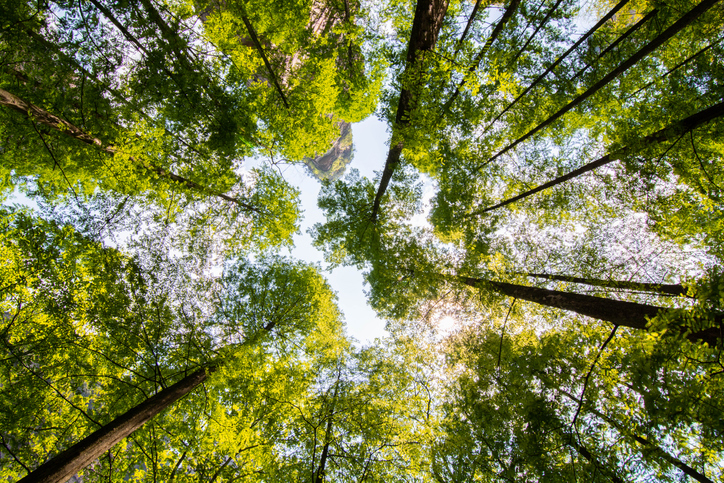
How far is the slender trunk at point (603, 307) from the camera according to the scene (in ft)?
10.3

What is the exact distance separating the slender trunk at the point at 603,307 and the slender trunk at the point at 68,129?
8932mm

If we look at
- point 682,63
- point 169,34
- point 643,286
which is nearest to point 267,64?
point 169,34

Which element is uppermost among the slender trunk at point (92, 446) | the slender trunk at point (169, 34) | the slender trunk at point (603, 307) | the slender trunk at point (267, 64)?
the slender trunk at point (267, 64)

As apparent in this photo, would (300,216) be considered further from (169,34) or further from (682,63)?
(682,63)

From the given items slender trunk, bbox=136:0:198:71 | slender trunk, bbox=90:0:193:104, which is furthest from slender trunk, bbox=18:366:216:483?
slender trunk, bbox=136:0:198:71

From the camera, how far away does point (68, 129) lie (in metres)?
5.70

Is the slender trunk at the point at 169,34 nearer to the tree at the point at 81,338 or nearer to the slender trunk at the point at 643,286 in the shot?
the tree at the point at 81,338

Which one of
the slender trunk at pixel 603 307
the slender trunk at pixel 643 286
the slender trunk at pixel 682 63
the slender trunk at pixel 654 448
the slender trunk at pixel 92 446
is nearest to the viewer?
the slender trunk at pixel 654 448

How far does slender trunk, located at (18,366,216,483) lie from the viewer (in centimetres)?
346

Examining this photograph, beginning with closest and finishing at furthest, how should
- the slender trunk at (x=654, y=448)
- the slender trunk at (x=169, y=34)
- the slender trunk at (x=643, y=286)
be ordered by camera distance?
1. the slender trunk at (x=654, y=448)
2. the slender trunk at (x=643, y=286)
3. the slender trunk at (x=169, y=34)

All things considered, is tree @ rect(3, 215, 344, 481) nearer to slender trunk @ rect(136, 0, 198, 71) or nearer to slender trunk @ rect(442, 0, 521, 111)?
slender trunk @ rect(136, 0, 198, 71)

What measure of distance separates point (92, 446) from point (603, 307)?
872cm

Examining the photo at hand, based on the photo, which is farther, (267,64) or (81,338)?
(81,338)

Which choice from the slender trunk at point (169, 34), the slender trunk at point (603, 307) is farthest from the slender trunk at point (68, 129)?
the slender trunk at point (603, 307)
